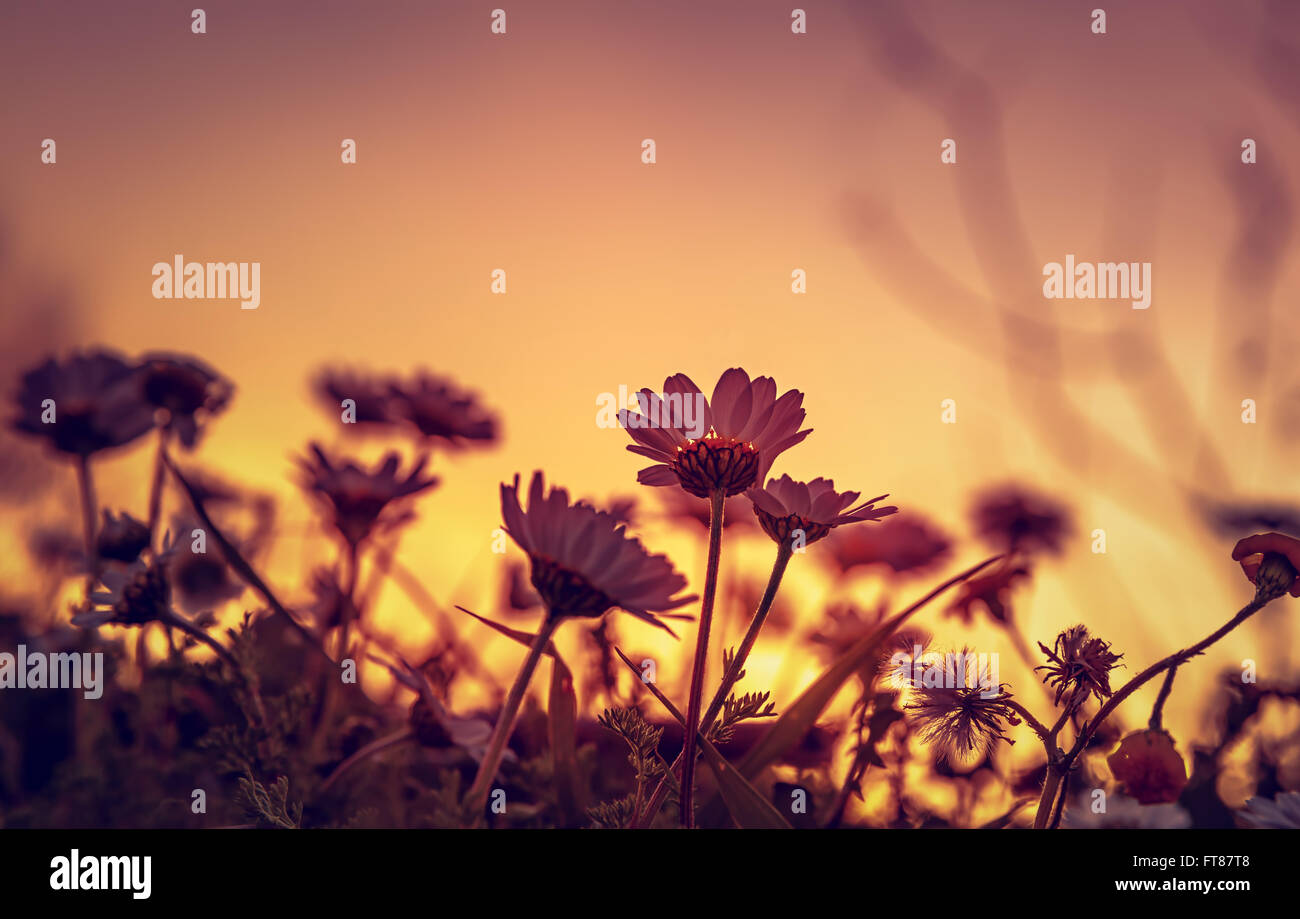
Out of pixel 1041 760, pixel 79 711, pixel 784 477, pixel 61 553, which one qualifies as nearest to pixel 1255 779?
pixel 1041 760

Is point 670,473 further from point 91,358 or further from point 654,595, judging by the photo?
point 91,358

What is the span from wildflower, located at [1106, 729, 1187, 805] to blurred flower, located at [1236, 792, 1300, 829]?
0.07 m

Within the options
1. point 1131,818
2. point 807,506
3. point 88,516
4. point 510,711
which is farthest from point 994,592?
point 88,516

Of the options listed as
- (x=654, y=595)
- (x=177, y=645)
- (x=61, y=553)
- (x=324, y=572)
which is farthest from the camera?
(x=61, y=553)

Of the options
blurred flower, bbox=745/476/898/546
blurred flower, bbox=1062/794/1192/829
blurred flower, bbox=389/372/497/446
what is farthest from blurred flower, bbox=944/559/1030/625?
blurred flower, bbox=389/372/497/446

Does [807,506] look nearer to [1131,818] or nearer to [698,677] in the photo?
[698,677]

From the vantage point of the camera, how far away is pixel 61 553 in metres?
1.21

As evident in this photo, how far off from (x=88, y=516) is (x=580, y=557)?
2.00ft

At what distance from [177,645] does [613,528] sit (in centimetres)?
58

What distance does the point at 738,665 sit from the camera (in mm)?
415

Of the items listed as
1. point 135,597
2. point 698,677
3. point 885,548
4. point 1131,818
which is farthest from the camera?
point 885,548

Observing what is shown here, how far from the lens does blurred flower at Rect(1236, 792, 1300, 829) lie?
0.51 metres

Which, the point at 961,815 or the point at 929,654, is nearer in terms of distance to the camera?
the point at 929,654

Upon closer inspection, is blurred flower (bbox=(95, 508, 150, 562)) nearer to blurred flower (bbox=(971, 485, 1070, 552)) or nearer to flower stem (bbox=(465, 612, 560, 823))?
flower stem (bbox=(465, 612, 560, 823))
